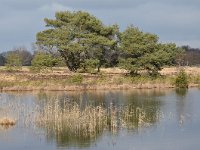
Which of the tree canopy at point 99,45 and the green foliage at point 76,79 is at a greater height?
the tree canopy at point 99,45

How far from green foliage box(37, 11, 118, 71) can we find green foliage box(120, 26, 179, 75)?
96.7 inches

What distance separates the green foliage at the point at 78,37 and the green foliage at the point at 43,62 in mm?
1273

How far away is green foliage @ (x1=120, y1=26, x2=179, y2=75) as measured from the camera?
5609 cm

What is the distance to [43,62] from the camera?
60344 mm

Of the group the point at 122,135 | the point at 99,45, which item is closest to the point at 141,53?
the point at 99,45

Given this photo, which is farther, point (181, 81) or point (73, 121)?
point (181, 81)

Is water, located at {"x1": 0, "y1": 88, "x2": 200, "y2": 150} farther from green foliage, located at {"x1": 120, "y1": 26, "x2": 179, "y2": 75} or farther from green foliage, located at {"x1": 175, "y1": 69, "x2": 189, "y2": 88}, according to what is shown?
green foliage, located at {"x1": 120, "y1": 26, "x2": 179, "y2": 75}

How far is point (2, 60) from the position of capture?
124 metres

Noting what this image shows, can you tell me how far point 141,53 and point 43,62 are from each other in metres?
11.6

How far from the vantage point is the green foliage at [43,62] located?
60.1m

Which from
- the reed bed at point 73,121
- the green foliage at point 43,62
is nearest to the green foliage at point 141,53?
the green foliage at point 43,62

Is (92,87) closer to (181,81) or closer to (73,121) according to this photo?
(181,81)

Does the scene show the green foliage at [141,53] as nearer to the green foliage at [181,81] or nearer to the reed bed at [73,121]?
the green foliage at [181,81]

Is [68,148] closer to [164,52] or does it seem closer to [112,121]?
[112,121]
